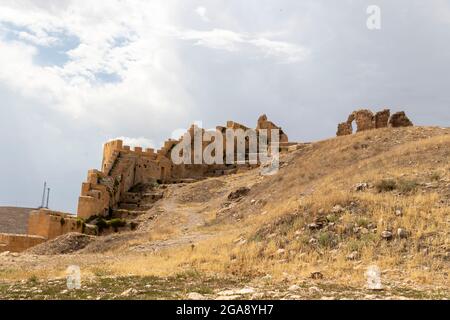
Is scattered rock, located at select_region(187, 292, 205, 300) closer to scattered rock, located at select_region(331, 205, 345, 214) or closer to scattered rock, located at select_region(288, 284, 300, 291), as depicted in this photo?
scattered rock, located at select_region(288, 284, 300, 291)

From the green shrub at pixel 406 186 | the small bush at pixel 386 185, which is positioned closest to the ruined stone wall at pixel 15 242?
the small bush at pixel 386 185

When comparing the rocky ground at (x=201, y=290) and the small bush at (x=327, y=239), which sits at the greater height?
the small bush at (x=327, y=239)

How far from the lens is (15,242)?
2339 centimetres

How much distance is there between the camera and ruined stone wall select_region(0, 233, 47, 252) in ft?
75.9

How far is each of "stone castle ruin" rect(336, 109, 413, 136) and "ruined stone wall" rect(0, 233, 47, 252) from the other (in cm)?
2023

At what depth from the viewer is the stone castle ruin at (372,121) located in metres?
31.1

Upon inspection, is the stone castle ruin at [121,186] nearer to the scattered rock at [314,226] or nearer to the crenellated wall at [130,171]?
the crenellated wall at [130,171]

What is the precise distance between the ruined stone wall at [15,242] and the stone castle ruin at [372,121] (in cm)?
2023

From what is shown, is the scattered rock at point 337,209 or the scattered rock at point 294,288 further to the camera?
the scattered rock at point 337,209

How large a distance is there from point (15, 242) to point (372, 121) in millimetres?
21874

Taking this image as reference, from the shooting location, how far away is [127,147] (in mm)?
36875

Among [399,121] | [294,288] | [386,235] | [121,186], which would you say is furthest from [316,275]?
[121,186]

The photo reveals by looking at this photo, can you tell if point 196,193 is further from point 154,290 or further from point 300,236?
point 154,290
